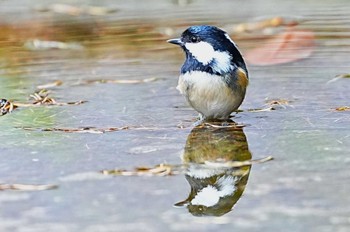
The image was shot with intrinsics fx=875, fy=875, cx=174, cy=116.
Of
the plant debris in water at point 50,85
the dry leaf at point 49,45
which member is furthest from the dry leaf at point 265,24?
Answer: the plant debris in water at point 50,85

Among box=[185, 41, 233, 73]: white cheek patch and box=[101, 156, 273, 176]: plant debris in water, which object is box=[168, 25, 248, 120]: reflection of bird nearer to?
box=[185, 41, 233, 73]: white cheek patch

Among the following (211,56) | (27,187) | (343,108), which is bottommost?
(343,108)

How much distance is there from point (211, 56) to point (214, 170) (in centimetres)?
106

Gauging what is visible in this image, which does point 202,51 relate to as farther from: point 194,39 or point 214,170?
point 214,170

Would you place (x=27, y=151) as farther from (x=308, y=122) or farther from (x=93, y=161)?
(x=308, y=122)

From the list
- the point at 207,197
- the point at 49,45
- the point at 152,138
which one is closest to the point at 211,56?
the point at 152,138

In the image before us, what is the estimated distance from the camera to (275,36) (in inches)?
242

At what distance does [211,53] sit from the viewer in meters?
4.08

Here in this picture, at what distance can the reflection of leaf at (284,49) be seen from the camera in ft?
17.3

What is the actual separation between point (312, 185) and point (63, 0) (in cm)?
596

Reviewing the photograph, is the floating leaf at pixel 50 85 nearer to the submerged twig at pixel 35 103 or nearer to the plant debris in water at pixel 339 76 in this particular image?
the submerged twig at pixel 35 103

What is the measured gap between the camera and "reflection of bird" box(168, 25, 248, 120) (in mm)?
3975

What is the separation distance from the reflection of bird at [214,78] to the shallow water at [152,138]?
11 centimetres

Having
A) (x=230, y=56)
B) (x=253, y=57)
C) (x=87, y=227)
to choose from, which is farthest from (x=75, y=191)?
(x=253, y=57)
